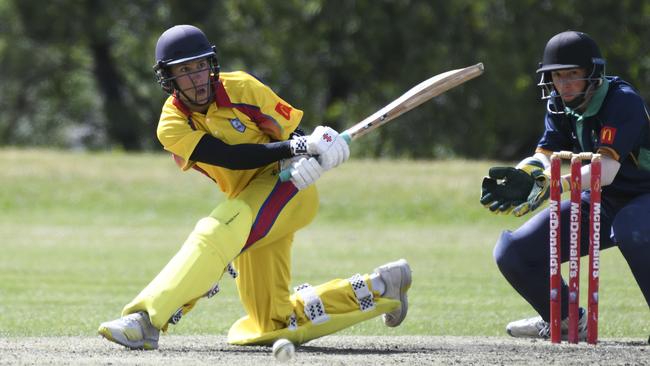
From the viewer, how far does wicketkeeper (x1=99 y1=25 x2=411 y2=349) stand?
5.55 m

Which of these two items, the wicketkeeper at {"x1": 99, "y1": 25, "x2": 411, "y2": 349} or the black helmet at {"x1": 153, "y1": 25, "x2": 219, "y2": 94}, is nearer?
the wicketkeeper at {"x1": 99, "y1": 25, "x2": 411, "y2": 349}

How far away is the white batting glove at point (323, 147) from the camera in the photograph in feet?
18.7

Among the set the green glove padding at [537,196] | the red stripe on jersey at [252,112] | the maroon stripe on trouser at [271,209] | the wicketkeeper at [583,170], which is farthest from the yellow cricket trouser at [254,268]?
the green glove padding at [537,196]

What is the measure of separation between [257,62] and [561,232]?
23810 mm

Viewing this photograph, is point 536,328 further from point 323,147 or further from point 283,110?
point 283,110

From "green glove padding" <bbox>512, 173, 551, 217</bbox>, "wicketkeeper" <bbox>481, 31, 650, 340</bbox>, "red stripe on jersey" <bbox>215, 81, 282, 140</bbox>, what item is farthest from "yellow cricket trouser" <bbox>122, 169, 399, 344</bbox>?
"green glove padding" <bbox>512, 173, 551, 217</bbox>

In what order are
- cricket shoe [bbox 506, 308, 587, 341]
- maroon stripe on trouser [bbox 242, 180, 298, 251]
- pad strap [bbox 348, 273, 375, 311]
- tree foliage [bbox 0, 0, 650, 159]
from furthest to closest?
tree foliage [bbox 0, 0, 650, 159]
cricket shoe [bbox 506, 308, 587, 341]
pad strap [bbox 348, 273, 375, 311]
maroon stripe on trouser [bbox 242, 180, 298, 251]

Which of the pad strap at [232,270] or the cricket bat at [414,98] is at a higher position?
the cricket bat at [414,98]

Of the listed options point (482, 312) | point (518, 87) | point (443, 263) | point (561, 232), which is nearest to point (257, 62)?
point (518, 87)

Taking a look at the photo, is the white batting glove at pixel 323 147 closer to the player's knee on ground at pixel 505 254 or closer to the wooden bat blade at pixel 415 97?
the wooden bat blade at pixel 415 97

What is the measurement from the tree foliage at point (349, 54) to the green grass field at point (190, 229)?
8.10 m

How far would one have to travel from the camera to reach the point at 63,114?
33688 mm

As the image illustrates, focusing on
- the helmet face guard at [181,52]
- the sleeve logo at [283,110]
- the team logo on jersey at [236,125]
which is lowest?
the team logo on jersey at [236,125]

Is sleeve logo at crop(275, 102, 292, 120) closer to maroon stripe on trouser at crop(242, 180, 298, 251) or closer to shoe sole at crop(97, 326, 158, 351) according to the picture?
maroon stripe on trouser at crop(242, 180, 298, 251)
